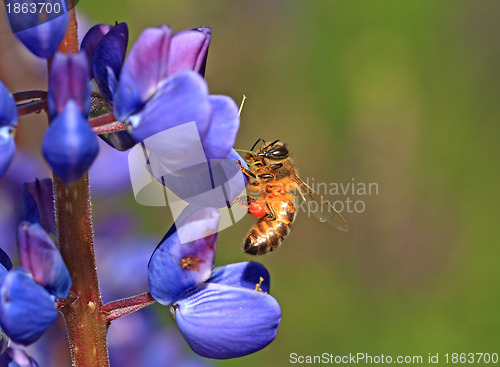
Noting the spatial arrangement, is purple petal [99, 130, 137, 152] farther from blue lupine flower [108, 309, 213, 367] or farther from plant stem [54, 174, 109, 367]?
blue lupine flower [108, 309, 213, 367]

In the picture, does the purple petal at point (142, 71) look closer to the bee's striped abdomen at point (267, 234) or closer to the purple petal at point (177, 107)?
the purple petal at point (177, 107)

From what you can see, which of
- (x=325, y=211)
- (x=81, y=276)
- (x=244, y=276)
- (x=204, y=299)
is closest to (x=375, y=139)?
(x=325, y=211)

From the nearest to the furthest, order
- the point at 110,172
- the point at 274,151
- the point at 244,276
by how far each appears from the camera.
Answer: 1. the point at 244,276
2. the point at 274,151
3. the point at 110,172

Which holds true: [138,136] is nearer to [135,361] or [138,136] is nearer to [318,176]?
[135,361]

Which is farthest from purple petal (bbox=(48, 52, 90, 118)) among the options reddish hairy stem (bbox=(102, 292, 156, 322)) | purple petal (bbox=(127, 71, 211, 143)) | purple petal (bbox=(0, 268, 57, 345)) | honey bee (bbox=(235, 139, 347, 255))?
honey bee (bbox=(235, 139, 347, 255))

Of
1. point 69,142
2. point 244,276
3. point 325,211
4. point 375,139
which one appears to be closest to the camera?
point 69,142

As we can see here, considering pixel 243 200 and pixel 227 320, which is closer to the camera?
pixel 227 320

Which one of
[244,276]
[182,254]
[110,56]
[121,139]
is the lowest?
[244,276]

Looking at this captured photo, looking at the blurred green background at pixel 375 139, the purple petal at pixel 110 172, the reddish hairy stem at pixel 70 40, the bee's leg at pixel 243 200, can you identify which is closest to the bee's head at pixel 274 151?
the bee's leg at pixel 243 200

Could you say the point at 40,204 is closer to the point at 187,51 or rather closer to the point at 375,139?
the point at 187,51
